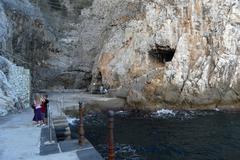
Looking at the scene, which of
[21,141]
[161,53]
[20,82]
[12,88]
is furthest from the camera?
[161,53]

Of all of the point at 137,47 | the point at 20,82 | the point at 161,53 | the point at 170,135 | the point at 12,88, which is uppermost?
the point at 137,47

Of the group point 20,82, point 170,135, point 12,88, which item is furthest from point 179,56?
point 12,88

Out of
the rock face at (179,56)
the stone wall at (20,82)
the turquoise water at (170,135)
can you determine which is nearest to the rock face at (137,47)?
A: the rock face at (179,56)

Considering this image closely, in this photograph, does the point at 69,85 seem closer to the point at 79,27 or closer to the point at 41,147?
the point at 79,27

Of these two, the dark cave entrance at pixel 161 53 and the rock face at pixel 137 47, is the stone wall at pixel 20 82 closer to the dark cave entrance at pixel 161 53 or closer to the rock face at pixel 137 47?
the rock face at pixel 137 47

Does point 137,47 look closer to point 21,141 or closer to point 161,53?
point 161,53

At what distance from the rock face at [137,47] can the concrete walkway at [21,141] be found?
A: 14336 mm

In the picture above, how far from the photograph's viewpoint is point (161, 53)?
3344 cm

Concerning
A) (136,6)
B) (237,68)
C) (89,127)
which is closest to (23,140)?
(89,127)

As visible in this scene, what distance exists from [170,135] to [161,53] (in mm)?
16487

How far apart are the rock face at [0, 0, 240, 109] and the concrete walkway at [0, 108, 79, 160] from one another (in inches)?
564

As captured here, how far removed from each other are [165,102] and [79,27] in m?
18.1

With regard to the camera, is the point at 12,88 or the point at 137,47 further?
the point at 137,47

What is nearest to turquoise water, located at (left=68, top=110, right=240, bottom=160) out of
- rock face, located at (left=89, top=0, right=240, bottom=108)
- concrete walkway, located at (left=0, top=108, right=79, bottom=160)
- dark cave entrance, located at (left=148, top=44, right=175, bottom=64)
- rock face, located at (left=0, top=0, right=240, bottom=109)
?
concrete walkway, located at (left=0, top=108, right=79, bottom=160)
